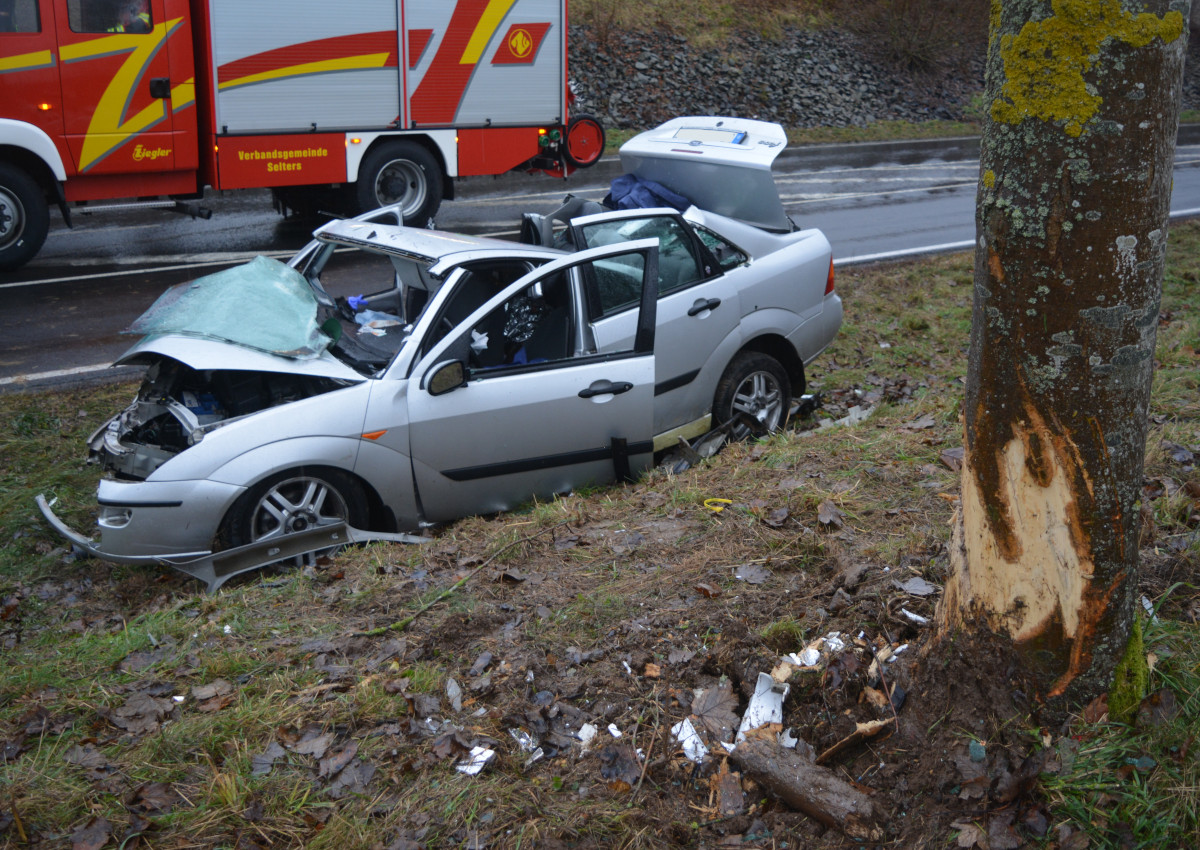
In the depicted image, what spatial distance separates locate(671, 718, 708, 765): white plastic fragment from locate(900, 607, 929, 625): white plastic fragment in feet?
2.97

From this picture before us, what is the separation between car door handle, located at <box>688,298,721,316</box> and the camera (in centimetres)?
623

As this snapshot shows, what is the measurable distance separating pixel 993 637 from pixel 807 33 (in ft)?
92.8

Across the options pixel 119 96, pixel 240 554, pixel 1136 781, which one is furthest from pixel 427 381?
pixel 119 96

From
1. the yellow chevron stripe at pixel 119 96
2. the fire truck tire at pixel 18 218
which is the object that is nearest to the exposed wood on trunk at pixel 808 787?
the fire truck tire at pixel 18 218

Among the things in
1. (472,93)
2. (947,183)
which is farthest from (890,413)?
(947,183)

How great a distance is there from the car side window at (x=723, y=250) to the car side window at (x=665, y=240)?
0.28 m

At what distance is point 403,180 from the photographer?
13000 millimetres

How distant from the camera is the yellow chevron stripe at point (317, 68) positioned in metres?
11.3

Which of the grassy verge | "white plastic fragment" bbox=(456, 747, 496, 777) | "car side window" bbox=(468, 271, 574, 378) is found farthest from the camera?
"car side window" bbox=(468, 271, 574, 378)

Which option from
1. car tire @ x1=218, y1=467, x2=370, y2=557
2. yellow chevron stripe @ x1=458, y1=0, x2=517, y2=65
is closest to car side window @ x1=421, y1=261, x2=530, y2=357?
car tire @ x1=218, y1=467, x2=370, y2=557

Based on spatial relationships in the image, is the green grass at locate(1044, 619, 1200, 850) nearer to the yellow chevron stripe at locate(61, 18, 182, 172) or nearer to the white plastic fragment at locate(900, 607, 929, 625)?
the white plastic fragment at locate(900, 607, 929, 625)

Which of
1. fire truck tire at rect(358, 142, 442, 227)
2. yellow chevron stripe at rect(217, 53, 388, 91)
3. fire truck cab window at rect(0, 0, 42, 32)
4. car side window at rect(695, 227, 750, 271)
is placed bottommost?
car side window at rect(695, 227, 750, 271)

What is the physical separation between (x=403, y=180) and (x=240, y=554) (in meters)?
9.05

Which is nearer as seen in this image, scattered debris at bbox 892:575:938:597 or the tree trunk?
the tree trunk
